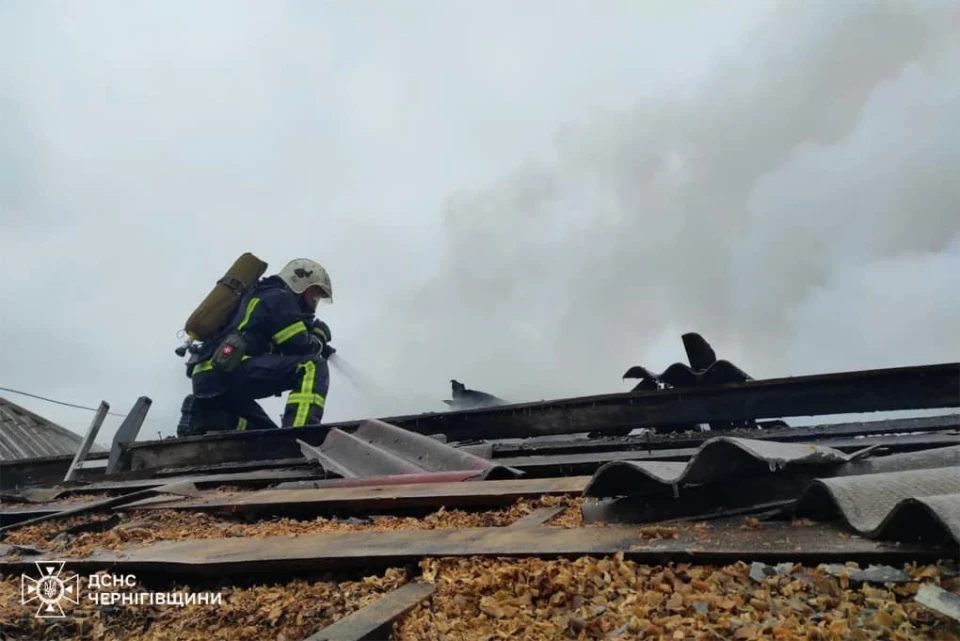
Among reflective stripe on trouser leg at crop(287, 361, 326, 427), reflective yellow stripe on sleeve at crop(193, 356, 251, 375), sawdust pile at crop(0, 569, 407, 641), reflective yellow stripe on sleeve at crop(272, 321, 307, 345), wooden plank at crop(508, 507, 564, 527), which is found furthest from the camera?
reflective yellow stripe on sleeve at crop(272, 321, 307, 345)

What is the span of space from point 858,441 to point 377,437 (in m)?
3.13

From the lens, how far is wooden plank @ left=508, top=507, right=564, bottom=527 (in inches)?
89.8

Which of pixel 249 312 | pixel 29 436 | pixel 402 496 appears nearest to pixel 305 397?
pixel 249 312

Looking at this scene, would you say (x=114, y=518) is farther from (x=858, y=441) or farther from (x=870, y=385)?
(x=870, y=385)

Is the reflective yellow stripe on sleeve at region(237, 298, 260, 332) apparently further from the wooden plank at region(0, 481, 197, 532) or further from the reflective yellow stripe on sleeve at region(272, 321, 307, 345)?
the wooden plank at region(0, 481, 197, 532)

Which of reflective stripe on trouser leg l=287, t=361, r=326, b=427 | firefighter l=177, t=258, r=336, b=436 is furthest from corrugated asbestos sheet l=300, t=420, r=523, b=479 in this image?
firefighter l=177, t=258, r=336, b=436

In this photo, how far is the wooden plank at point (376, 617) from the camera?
1456 millimetres

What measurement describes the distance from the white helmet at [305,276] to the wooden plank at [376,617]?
723 cm

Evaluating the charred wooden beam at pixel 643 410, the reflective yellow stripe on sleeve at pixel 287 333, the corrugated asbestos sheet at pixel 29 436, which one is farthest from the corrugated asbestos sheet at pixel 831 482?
the corrugated asbestos sheet at pixel 29 436

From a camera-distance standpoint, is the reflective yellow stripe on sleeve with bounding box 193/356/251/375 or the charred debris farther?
the reflective yellow stripe on sleeve with bounding box 193/356/251/375

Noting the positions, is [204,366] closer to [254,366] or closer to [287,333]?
A: [254,366]

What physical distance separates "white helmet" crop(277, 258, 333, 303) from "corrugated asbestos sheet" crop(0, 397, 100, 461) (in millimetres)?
4971

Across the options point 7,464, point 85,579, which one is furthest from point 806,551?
Result: point 7,464

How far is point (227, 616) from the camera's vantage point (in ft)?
6.14
